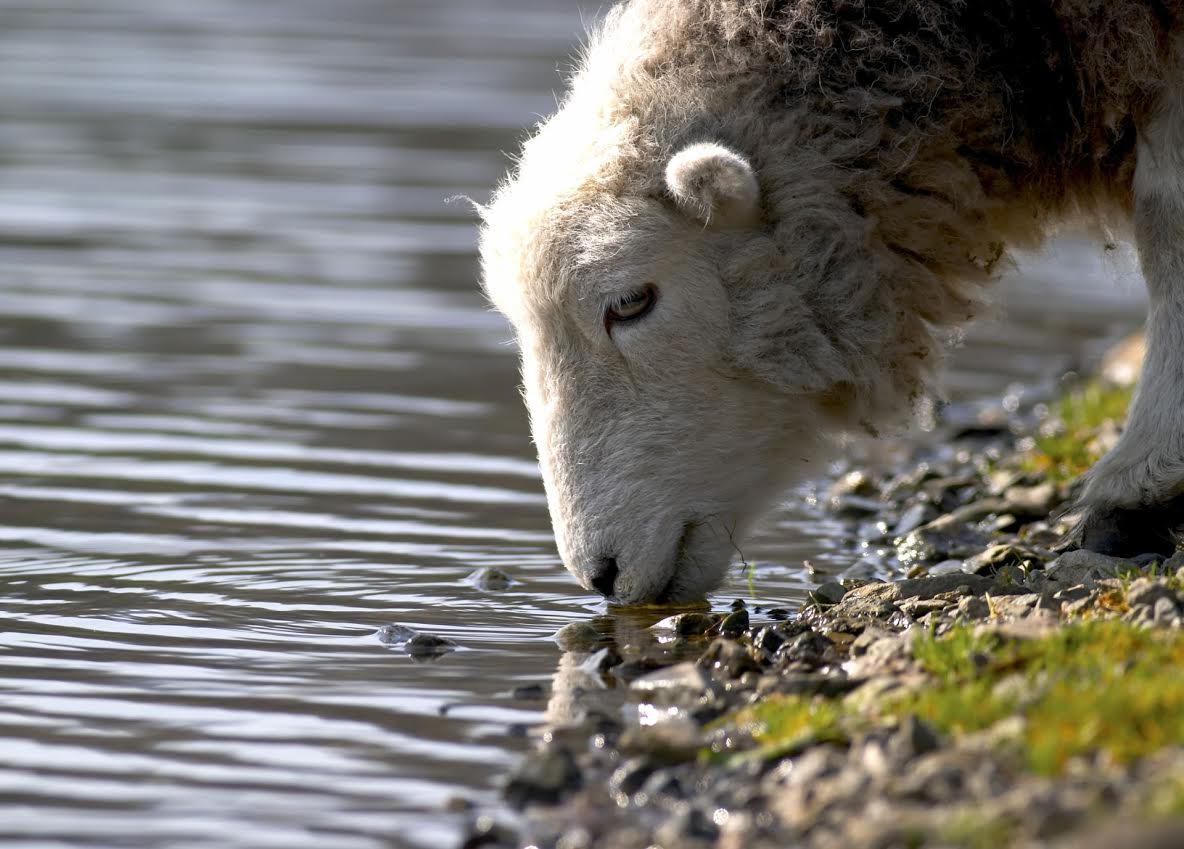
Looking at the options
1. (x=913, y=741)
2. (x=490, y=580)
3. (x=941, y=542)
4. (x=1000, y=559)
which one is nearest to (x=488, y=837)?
(x=913, y=741)

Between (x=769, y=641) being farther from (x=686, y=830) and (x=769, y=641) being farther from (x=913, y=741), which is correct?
(x=686, y=830)

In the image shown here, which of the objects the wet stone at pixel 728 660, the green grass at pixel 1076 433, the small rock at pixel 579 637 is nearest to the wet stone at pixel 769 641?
the wet stone at pixel 728 660

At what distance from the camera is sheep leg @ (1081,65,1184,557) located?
19.2ft

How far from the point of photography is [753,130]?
19.7 ft

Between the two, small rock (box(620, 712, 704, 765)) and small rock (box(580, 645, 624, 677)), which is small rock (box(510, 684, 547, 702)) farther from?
small rock (box(620, 712, 704, 765))

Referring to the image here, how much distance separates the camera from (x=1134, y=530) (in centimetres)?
609

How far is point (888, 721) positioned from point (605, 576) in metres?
1.58

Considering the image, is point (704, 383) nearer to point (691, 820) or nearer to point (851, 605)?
point (851, 605)

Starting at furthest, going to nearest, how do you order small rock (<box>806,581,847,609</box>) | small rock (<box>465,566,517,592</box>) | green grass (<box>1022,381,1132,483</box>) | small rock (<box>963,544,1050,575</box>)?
green grass (<box>1022,381,1132,483</box>) < small rock (<box>465,566,517,592</box>) < small rock (<box>963,544,1050,575</box>) < small rock (<box>806,581,847,609</box>)

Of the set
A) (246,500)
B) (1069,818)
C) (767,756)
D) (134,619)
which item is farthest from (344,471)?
(1069,818)

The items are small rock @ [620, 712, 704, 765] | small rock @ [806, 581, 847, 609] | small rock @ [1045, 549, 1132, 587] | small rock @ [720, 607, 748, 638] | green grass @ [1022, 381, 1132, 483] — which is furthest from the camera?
green grass @ [1022, 381, 1132, 483]

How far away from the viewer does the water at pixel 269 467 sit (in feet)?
16.0

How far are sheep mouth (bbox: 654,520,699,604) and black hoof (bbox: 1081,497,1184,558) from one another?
1342 mm

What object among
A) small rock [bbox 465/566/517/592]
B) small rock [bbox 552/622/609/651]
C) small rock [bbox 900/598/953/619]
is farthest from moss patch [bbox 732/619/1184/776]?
small rock [bbox 465/566/517/592]
